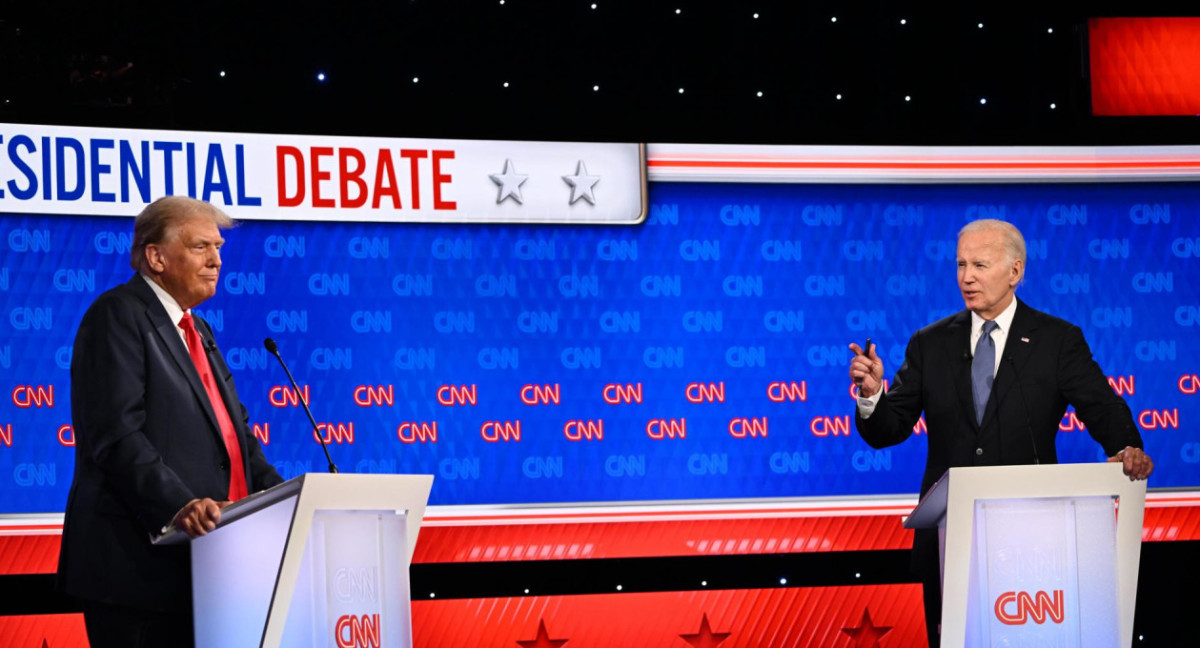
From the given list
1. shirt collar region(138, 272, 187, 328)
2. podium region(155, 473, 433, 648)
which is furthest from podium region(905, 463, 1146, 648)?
shirt collar region(138, 272, 187, 328)

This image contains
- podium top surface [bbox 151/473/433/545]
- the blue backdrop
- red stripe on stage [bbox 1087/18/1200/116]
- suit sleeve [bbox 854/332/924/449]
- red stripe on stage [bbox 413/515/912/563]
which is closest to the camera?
podium top surface [bbox 151/473/433/545]

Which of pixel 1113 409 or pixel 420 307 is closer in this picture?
pixel 1113 409

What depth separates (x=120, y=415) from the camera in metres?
2.62

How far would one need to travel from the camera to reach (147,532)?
2.67 metres

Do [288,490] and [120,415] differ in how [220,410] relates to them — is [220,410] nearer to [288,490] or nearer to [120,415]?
[120,415]

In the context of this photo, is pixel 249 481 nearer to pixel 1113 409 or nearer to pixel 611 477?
pixel 611 477

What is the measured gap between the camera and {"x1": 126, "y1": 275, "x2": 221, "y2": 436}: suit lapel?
2775mm

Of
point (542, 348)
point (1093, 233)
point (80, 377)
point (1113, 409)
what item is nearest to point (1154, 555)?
point (1093, 233)

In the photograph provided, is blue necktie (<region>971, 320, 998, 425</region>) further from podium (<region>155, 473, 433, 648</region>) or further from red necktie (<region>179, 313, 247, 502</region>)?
red necktie (<region>179, 313, 247, 502</region>)

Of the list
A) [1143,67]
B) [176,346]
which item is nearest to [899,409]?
[176,346]

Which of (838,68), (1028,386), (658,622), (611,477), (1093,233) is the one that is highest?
(838,68)

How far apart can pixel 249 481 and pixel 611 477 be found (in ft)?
5.69

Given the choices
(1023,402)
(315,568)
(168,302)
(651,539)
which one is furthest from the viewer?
(651,539)

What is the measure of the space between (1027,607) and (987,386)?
28.7 inches
